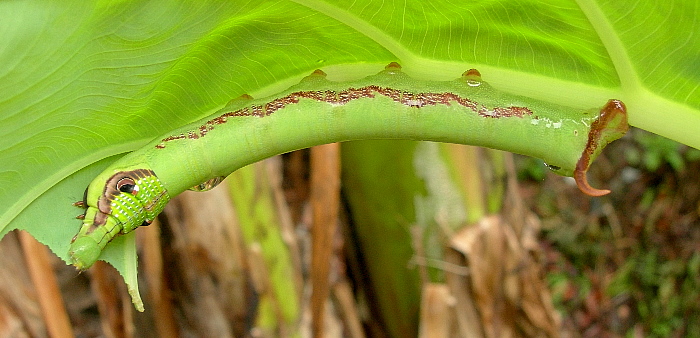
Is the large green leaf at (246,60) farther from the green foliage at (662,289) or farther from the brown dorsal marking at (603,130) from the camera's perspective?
the green foliage at (662,289)

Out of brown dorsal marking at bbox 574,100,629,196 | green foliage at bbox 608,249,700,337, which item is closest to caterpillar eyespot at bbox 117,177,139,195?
brown dorsal marking at bbox 574,100,629,196

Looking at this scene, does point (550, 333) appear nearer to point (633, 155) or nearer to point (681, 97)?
point (681, 97)

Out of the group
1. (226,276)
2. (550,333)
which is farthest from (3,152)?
(550,333)

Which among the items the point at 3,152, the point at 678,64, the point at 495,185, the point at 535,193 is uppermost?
the point at 678,64

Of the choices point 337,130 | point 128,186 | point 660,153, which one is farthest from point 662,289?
point 128,186

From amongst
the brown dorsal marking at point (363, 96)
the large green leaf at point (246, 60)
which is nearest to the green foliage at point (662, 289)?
the large green leaf at point (246, 60)
